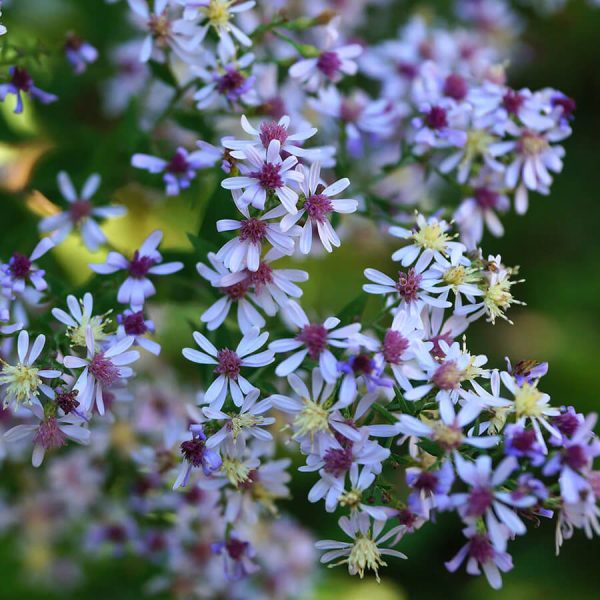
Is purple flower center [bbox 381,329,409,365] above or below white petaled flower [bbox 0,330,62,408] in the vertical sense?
above

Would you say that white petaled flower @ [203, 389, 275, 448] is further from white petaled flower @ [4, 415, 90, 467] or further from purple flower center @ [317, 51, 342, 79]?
purple flower center @ [317, 51, 342, 79]

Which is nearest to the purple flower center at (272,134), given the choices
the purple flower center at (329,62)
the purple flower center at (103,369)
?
the purple flower center at (103,369)

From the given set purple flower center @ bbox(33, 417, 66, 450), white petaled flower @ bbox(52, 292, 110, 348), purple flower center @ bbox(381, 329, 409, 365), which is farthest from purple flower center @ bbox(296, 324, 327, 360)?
purple flower center @ bbox(33, 417, 66, 450)

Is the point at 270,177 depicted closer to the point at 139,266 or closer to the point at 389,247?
the point at 139,266

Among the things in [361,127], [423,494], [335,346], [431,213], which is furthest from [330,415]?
[361,127]

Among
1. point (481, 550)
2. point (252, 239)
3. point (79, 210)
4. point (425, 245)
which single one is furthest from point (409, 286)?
point (79, 210)

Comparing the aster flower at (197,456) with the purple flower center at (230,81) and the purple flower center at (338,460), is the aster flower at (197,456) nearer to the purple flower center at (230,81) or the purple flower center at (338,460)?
the purple flower center at (338,460)
